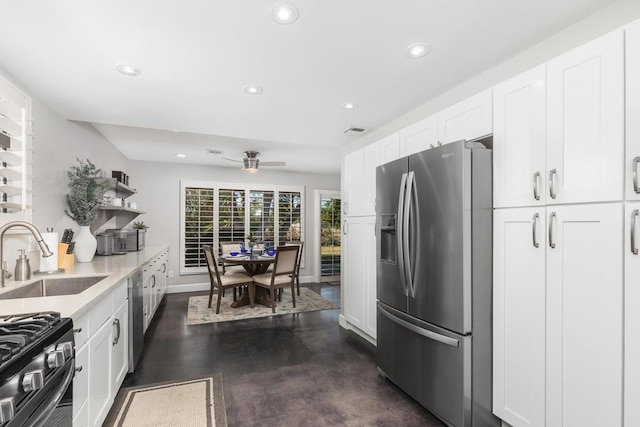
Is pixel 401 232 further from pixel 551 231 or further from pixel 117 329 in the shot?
pixel 117 329

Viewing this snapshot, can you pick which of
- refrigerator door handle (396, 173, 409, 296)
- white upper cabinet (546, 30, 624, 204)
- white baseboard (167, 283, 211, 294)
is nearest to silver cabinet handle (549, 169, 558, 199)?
white upper cabinet (546, 30, 624, 204)

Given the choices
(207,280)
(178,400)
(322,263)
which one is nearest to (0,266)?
(178,400)

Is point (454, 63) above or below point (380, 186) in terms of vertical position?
above

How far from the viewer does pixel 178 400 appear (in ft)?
7.63

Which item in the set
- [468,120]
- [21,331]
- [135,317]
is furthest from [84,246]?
[468,120]

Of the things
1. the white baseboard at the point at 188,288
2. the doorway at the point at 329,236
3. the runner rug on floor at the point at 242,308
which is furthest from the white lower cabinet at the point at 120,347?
the doorway at the point at 329,236

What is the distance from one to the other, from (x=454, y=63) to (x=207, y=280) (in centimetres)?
559

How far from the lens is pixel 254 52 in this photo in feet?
6.35

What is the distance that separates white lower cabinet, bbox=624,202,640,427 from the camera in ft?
4.05

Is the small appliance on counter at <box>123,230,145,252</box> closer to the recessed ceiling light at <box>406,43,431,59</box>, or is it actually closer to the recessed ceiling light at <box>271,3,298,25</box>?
the recessed ceiling light at <box>271,3,298,25</box>

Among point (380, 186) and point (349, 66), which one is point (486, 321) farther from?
point (349, 66)

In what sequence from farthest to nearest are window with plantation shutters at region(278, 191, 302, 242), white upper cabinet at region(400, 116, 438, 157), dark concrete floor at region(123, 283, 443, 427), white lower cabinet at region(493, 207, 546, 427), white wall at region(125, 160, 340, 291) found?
window with plantation shutters at region(278, 191, 302, 242), white wall at region(125, 160, 340, 291), white upper cabinet at region(400, 116, 438, 157), dark concrete floor at region(123, 283, 443, 427), white lower cabinet at region(493, 207, 546, 427)

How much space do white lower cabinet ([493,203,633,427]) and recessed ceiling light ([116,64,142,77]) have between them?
8.26ft

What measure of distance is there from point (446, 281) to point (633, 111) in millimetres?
1158
